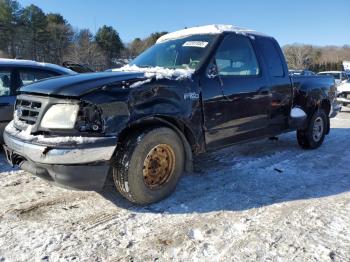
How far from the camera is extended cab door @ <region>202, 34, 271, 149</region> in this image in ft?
14.6

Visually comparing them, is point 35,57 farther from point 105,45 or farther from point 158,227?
point 158,227

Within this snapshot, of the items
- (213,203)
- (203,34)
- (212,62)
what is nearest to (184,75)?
(212,62)

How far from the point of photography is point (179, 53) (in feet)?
15.8

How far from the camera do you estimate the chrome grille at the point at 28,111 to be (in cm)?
371

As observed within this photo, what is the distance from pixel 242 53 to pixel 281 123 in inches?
51.7

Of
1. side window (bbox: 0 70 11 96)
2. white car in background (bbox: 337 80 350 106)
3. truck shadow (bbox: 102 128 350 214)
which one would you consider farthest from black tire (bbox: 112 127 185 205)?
white car in background (bbox: 337 80 350 106)

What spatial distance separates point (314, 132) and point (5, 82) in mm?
5279

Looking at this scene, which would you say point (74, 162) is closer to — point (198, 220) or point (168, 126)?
point (168, 126)

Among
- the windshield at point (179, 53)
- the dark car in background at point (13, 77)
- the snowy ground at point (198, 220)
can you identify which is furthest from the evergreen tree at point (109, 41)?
the snowy ground at point (198, 220)

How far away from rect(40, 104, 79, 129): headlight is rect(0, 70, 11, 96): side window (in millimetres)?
2739

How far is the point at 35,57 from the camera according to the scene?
49500 mm

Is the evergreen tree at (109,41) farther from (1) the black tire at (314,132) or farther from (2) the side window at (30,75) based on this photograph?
(1) the black tire at (314,132)

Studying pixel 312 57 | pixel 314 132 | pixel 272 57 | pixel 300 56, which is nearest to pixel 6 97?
pixel 272 57

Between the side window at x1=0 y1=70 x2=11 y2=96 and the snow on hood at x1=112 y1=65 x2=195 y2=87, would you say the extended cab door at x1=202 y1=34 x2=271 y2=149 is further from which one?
the side window at x1=0 y1=70 x2=11 y2=96
